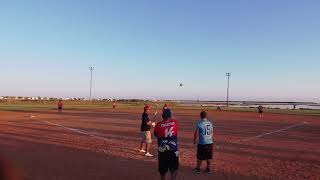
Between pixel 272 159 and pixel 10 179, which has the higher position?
pixel 10 179

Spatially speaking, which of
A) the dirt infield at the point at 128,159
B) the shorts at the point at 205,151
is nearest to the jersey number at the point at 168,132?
the dirt infield at the point at 128,159

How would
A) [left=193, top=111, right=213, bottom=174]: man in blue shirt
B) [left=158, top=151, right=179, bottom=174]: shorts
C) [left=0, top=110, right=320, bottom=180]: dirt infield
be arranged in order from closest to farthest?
[left=158, top=151, right=179, bottom=174]: shorts → [left=193, top=111, right=213, bottom=174]: man in blue shirt → [left=0, top=110, right=320, bottom=180]: dirt infield

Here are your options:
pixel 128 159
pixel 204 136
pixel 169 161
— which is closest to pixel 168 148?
pixel 169 161

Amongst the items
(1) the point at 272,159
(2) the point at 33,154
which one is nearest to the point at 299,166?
(1) the point at 272,159

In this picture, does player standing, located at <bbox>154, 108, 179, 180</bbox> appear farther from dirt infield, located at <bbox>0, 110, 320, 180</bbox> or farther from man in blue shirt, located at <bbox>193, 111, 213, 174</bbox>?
man in blue shirt, located at <bbox>193, 111, 213, 174</bbox>

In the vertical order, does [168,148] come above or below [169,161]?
above

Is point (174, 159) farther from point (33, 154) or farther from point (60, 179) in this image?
point (33, 154)

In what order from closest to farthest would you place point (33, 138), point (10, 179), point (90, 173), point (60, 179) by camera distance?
point (10, 179) → point (60, 179) → point (90, 173) → point (33, 138)

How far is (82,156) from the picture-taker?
15.1m

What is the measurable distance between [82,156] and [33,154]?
1761 millimetres

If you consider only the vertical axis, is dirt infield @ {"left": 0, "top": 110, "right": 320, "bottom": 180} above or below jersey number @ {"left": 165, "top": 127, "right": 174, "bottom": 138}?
below

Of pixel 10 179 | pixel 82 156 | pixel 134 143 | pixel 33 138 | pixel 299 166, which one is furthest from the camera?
pixel 33 138

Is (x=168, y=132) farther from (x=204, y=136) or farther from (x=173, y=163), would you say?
(x=204, y=136)

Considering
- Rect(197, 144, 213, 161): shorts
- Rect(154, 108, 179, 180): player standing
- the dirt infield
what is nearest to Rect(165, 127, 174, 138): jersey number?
Rect(154, 108, 179, 180): player standing
